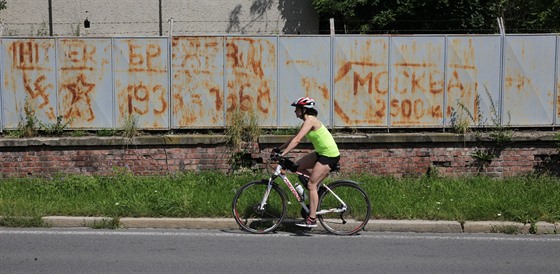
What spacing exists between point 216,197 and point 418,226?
9.68 ft

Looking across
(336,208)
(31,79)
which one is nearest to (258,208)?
(336,208)

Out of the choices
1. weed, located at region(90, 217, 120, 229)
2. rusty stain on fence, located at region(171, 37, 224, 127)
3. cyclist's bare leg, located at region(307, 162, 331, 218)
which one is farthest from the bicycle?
rusty stain on fence, located at region(171, 37, 224, 127)

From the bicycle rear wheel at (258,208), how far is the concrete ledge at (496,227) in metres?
2.47

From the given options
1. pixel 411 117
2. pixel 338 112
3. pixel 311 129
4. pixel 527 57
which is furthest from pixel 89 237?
pixel 527 57

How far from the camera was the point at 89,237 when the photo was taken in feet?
27.3

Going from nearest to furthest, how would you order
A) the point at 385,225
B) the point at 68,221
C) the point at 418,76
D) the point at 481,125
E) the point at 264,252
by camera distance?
the point at 264,252 → the point at 385,225 → the point at 68,221 → the point at 418,76 → the point at 481,125

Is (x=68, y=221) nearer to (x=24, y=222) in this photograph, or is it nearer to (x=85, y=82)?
(x=24, y=222)

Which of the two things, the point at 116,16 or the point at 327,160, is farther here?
the point at 116,16

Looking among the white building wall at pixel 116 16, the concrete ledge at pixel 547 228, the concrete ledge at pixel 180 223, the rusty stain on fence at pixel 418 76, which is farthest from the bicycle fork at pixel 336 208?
the white building wall at pixel 116 16

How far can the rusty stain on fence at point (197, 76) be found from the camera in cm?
1193

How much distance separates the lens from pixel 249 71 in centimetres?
1198

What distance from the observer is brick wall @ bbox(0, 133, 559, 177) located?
1148 centimetres

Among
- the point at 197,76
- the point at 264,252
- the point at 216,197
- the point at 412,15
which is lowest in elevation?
the point at 264,252

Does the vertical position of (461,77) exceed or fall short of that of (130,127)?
it exceeds it
